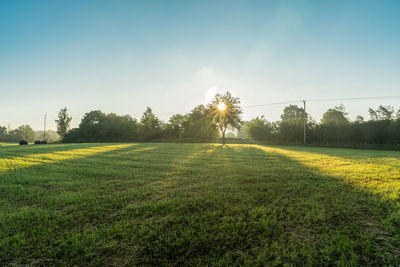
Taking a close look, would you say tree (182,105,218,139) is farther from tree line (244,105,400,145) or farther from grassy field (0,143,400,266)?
grassy field (0,143,400,266)

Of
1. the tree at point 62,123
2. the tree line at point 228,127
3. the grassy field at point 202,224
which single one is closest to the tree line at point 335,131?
the tree line at point 228,127

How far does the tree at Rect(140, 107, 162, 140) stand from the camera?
4459 centimetres

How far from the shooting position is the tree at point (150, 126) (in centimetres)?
4459

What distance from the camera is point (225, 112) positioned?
38344 mm

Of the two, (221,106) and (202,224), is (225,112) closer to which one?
(221,106)

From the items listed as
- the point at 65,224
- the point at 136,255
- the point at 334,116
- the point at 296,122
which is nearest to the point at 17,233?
the point at 65,224

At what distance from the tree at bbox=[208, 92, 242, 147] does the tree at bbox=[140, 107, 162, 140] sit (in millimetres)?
16371

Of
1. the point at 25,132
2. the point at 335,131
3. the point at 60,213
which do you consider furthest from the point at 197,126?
the point at 25,132

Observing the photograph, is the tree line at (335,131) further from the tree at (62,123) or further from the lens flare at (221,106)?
the tree at (62,123)

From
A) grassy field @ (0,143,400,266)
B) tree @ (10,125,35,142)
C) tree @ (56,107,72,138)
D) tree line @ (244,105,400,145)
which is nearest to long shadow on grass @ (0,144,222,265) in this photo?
grassy field @ (0,143,400,266)

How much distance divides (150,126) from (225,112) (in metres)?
22.4

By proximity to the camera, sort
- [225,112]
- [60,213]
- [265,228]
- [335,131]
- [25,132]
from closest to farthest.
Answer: [265,228], [60,213], [335,131], [225,112], [25,132]

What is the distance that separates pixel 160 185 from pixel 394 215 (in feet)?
15.8

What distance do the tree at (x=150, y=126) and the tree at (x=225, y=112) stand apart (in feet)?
53.7
